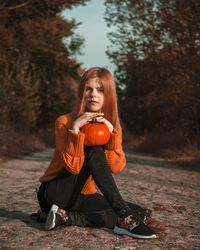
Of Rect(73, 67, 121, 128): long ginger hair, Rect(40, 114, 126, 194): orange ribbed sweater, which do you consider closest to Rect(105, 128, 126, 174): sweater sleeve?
Rect(40, 114, 126, 194): orange ribbed sweater

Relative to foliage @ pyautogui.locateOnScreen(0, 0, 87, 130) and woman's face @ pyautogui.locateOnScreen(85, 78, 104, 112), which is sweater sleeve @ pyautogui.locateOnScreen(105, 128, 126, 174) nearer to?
woman's face @ pyautogui.locateOnScreen(85, 78, 104, 112)

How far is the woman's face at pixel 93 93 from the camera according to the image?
13.7 ft

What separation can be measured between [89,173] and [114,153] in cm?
27

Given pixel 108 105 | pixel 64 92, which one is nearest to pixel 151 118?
pixel 64 92

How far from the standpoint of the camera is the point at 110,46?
21.7 metres

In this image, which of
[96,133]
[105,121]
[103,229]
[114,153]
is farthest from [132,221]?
[105,121]

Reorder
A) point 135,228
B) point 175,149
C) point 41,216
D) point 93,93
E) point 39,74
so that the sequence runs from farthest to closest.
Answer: point 39,74 → point 175,149 → point 41,216 → point 93,93 → point 135,228

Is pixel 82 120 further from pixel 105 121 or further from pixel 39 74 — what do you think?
pixel 39 74

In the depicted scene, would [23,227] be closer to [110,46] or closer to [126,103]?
[110,46]

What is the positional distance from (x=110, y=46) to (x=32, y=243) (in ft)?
60.5

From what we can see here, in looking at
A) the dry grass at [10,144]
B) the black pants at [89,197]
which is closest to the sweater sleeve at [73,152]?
the black pants at [89,197]

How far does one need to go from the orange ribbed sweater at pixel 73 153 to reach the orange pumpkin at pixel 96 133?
0.07 meters

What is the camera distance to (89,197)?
426 cm

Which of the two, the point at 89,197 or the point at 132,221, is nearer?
the point at 132,221
